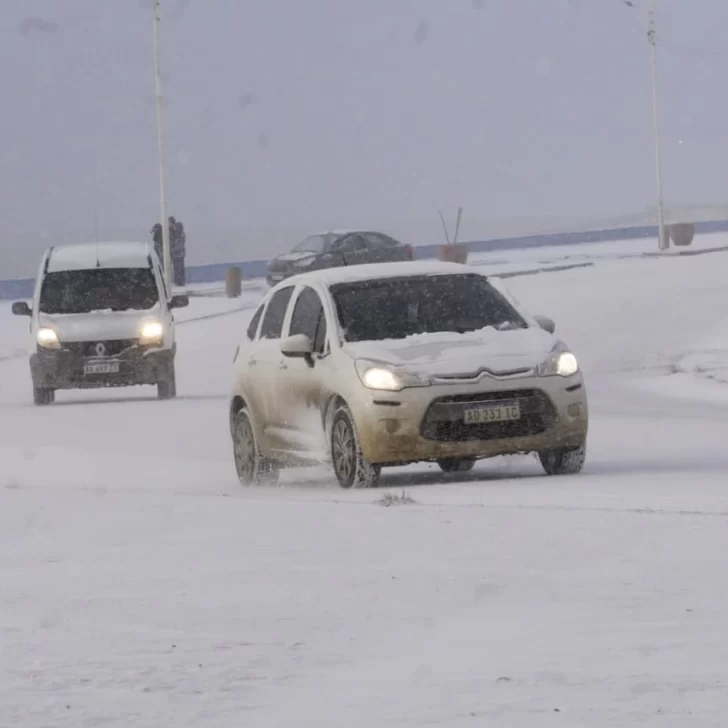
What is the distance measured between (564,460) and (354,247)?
129ft

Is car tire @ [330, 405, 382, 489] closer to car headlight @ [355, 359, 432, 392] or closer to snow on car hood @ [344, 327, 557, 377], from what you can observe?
car headlight @ [355, 359, 432, 392]

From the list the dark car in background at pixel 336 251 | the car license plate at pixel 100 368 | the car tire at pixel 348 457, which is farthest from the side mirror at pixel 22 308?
the dark car in background at pixel 336 251

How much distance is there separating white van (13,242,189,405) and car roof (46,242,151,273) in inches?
0.5

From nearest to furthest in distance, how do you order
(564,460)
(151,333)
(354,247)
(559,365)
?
(559,365), (564,460), (151,333), (354,247)

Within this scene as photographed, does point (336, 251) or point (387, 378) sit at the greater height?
point (336, 251)

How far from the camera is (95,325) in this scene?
78.5ft

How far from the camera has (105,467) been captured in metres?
15.6

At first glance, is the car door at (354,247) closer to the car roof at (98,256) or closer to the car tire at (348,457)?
the car roof at (98,256)

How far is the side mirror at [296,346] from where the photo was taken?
13.1 m

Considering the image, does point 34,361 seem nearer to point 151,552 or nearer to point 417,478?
point 417,478

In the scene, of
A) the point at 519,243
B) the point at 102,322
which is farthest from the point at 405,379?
the point at 519,243

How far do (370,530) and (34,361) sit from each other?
15.0m

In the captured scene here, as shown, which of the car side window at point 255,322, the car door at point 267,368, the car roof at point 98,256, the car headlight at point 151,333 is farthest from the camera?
the car roof at point 98,256

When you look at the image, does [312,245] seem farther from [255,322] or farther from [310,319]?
[310,319]
